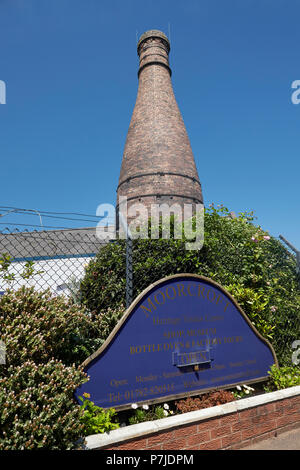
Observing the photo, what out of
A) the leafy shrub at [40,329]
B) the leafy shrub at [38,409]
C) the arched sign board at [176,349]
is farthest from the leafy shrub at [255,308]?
the leafy shrub at [38,409]

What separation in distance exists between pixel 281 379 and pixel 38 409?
315 cm

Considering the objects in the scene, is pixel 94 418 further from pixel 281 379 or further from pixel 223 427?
pixel 281 379

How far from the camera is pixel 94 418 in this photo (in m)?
2.65

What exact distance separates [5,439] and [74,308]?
1.48 meters

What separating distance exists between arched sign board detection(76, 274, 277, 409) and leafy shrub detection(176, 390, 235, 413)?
0.27 ft

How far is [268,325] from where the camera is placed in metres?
4.85

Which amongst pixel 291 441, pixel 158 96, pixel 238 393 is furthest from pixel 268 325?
pixel 158 96

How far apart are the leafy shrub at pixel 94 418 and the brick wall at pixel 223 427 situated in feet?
0.29

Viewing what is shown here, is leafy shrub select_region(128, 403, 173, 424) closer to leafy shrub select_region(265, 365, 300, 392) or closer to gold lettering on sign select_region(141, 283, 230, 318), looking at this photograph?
gold lettering on sign select_region(141, 283, 230, 318)

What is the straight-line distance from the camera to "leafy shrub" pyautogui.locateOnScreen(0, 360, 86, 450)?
2.09 meters

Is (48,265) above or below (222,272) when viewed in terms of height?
above

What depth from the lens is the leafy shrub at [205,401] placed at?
3.25 metres

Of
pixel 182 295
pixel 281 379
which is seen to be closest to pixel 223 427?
pixel 281 379

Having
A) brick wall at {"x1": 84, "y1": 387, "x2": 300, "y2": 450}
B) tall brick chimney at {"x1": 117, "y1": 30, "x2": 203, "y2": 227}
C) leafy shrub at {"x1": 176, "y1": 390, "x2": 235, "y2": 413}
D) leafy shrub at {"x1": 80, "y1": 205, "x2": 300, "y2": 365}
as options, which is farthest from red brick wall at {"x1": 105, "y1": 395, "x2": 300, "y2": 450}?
tall brick chimney at {"x1": 117, "y1": 30, "x2": 203, "y2": 227}
